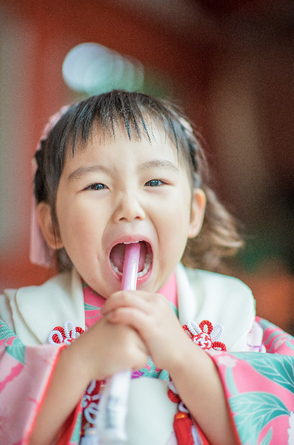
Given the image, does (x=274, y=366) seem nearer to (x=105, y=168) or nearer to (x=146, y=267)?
(x=146, y=267)

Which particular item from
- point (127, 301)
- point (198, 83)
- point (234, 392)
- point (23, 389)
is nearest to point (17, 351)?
point (23, 389)

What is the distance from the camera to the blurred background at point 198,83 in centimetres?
83

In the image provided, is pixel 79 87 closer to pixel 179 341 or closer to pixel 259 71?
pixel 259 71

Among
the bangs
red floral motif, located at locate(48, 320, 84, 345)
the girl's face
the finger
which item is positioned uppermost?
the bangs

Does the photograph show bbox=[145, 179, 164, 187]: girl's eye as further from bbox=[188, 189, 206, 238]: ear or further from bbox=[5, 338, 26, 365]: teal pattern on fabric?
bbox=[5, 338, 26, 365]: teal pattern on fabric

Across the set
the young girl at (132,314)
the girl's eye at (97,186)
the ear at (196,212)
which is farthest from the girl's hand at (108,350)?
the ear at (196,212)

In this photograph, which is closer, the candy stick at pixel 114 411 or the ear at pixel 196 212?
the candy stick at pixel 114 411

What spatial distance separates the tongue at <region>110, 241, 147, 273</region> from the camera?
648 mm

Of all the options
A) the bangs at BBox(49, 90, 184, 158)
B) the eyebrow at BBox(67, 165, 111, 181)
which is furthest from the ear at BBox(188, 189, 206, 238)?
the eyebrow at BBox(67, 165, 111, 181)

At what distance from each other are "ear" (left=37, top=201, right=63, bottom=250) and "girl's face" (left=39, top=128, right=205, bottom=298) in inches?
4.2

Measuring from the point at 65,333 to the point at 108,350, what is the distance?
0.18m

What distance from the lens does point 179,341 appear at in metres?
0.48

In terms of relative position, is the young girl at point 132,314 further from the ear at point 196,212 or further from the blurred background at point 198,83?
the blurred background at point 198,83

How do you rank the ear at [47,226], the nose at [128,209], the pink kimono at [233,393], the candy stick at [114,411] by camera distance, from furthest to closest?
the ear at [47,226]
the nose at [128,209]
the pink kimono at [233,393]
the candy stick at [114,411]
